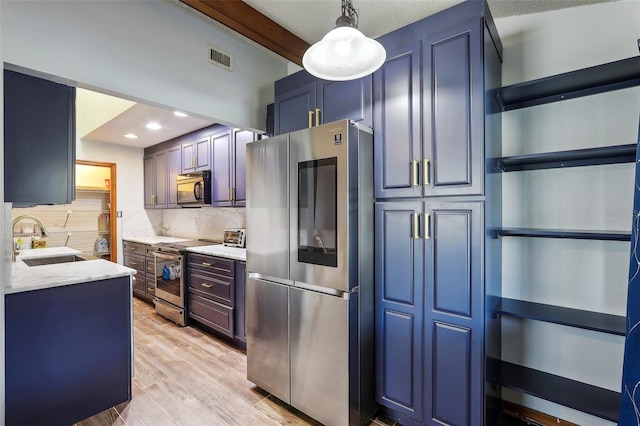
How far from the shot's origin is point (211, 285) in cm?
318

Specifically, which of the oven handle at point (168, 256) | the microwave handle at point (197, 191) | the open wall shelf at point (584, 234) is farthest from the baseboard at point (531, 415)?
the microwave handle at point (197, 191)

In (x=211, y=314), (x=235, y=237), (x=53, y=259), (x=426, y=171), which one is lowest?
(x=211, y=314)

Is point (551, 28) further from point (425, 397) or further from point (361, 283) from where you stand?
point (425, 397)

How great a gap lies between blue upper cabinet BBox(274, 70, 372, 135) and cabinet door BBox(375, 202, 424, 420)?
655 millimetres

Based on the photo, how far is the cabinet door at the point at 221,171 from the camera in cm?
350

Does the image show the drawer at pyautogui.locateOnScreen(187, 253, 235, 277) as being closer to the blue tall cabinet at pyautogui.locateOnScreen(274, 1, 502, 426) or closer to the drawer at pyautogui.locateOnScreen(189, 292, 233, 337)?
the drawer at pyautogui.locateOnScreen(189, 292, 233, 337)

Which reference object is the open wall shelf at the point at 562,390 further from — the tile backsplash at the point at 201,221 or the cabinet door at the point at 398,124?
the tile backsplash at the point at 201,221

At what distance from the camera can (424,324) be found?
175 cm

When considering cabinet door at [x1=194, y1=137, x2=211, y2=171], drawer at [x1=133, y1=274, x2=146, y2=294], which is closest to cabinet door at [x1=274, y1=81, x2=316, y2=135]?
cabinet door at [x1=194, y1=137, x2=211, y2=171]

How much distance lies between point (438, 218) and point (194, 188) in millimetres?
3137

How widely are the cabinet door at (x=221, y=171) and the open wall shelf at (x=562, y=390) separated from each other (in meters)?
2.93

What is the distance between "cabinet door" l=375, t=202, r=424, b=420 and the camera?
1.78m

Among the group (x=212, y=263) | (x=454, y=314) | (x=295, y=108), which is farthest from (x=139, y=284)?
(x=454, y=314)

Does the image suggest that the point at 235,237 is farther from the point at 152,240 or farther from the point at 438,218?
the point at 438,218
